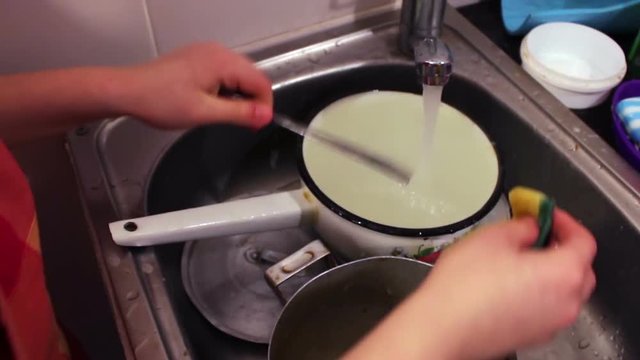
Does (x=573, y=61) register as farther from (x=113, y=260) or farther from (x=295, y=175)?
(x=113, y=260)

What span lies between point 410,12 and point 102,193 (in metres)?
0.36

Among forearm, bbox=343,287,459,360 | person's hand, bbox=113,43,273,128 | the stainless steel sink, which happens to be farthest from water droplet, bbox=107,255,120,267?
forearm, bbox=343,287,459,360

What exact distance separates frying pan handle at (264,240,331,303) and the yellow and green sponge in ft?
0.66

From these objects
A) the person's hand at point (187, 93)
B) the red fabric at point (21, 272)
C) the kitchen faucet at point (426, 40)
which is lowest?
the red fabric at point (21, 272)

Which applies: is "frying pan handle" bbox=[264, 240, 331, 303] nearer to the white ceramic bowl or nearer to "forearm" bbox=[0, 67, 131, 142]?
"forearm" bbox=[0, 67, 131, 142]

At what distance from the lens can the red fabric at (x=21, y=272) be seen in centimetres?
46

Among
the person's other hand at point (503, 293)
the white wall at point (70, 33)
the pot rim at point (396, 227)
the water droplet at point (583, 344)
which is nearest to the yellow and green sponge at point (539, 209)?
the person's other hand at point (503, 293)

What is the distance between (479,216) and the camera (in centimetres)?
56

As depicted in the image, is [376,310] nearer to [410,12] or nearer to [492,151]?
[492,151]

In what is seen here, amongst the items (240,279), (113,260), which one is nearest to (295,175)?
(240,279)

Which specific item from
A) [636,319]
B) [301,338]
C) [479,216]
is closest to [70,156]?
[301,338]

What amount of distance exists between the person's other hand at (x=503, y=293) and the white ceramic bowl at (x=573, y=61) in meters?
0.33

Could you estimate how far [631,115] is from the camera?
0.64m

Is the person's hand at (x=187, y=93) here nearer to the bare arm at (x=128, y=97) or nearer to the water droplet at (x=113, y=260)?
the bare arm at (x=128, y=97)
